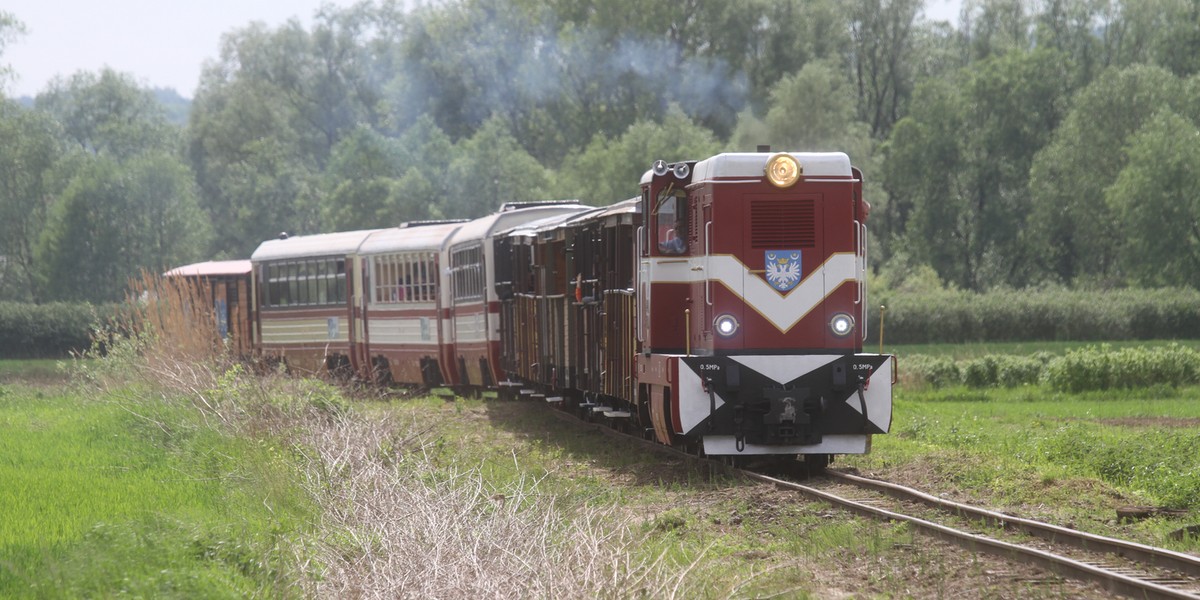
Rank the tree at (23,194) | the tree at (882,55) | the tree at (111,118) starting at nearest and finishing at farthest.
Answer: the tree at (882,55) → the tree at (23,194) → the tree at (111,118)

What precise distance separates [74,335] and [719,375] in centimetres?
4850

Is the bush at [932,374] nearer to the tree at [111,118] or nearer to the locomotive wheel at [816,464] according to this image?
the locomotive wheel at [816,464]

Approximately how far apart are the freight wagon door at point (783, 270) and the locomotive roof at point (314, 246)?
55.0 feet

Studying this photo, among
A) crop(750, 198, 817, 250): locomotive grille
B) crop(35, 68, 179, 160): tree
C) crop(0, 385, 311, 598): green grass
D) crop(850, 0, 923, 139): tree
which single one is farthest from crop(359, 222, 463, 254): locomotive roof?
crop(35, 68, 179, 160): tree

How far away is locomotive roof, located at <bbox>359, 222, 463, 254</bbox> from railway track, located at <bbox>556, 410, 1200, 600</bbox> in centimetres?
1477

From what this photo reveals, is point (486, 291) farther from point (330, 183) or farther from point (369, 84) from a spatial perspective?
point (369, 84)

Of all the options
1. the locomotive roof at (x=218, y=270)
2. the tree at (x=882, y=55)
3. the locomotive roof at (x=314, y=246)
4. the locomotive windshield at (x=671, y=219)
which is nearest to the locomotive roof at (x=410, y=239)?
the locomotive roof at (x=314, y=246)

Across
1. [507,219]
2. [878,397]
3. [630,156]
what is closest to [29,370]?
[630,156]

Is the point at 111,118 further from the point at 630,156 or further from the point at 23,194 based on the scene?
the point at 630,156

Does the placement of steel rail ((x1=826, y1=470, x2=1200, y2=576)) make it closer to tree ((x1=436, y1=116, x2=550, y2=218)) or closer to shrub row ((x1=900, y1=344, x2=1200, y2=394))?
shrub row ((x1=900, y1=344, x2=1200, y2=394))

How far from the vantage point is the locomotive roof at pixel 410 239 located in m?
27.6

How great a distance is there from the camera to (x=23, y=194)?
74.9 m

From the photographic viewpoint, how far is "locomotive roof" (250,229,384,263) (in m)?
30.5

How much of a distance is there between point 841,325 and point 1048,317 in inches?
1455
